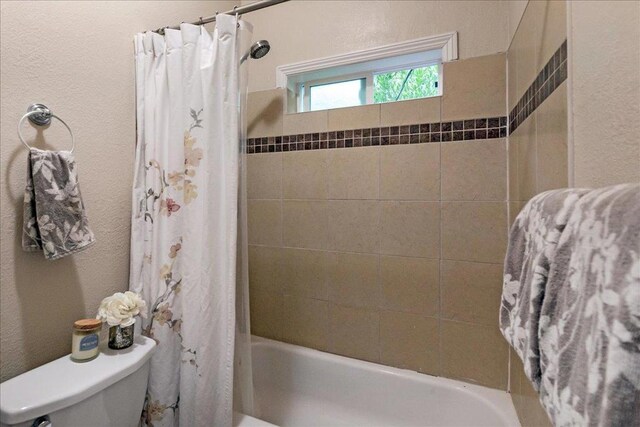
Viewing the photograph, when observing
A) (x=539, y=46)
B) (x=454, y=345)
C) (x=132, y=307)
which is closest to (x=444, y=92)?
(x=539, y=46)

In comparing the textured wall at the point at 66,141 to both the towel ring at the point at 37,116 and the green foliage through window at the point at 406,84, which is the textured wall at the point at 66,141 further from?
the green foliage through window at the point at 406,84

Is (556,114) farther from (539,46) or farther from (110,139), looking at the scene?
(110,139)

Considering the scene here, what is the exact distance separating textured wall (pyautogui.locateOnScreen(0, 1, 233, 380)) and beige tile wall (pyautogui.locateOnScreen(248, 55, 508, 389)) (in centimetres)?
76

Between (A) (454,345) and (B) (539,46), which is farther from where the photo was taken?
(A) (454,345)

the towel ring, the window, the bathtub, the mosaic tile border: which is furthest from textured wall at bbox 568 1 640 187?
the towel ring

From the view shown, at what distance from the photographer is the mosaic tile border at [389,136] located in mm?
1425

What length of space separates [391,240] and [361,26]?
1097 millimetres

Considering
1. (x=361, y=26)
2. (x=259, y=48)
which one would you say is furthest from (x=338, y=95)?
(x=259, y=48)

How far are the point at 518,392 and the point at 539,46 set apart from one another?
3.99 feet

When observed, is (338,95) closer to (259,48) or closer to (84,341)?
(259,48)

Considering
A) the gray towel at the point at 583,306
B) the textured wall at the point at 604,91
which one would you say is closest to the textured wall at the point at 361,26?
the textured wall at the point at 604,91

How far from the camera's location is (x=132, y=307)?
1068 millimetres

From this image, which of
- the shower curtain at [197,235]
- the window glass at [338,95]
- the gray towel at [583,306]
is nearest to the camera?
the gray towel at [583,306]

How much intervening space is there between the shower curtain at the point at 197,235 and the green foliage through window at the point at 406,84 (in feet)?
2.62
